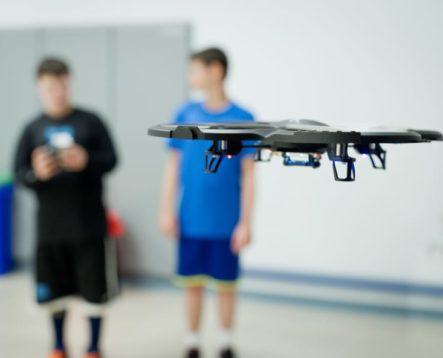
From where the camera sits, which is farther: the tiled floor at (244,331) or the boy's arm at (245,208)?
the tiled floor at (244,331)

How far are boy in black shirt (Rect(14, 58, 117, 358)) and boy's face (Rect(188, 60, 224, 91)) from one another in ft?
1.39

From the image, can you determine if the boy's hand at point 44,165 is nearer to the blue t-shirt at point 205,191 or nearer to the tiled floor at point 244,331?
the blue t-shirt at point 205,191

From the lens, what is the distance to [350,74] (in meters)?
2.26

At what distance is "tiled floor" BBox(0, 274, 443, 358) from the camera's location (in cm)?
217

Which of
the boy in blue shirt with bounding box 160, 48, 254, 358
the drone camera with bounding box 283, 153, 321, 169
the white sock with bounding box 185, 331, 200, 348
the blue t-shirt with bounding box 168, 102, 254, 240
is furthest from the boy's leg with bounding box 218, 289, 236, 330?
the drone camera with bounding box 283, 153, 321, 169

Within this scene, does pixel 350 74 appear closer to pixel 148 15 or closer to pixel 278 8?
pixel 278 8

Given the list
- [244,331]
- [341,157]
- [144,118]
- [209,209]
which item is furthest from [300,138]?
[144,118]

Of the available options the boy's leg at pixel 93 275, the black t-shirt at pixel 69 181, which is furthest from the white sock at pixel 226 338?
the black t-shirt at pixel 69 181

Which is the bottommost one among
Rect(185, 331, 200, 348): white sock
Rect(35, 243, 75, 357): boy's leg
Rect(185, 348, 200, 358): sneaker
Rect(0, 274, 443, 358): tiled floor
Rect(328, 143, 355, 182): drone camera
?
Rect(0, 274, 443, 358): tiled floor

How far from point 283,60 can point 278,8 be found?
246 mm

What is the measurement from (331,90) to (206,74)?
795 millimetres

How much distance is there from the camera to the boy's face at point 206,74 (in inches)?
71.9

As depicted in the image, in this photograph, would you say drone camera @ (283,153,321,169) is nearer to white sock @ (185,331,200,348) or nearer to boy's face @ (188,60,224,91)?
boy's face @ (188,60,224,91)

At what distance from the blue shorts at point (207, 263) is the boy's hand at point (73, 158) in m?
0.46
